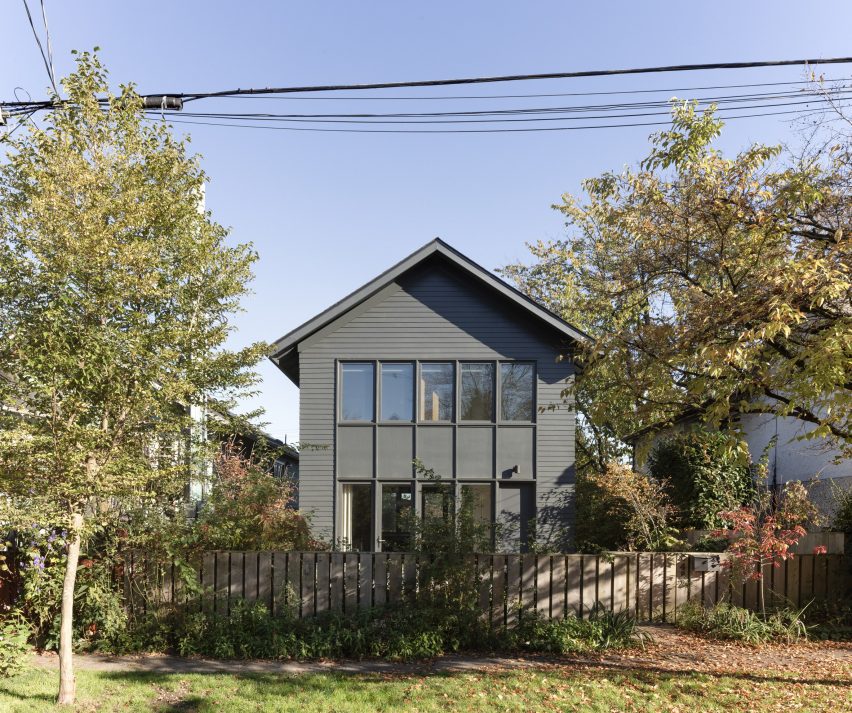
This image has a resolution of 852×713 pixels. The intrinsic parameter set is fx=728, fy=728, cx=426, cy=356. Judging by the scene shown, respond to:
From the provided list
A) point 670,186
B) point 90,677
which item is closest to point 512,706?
point 90,677

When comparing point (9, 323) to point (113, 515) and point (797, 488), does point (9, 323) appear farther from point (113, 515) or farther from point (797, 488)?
point (797, 488)

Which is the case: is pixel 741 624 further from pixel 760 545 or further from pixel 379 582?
pixel 379 582

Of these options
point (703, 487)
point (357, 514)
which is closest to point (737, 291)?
point (703, 487)

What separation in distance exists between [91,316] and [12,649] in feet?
11.1

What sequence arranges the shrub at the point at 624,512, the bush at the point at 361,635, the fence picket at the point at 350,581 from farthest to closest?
the shrub at the point at 624,512, the fence picket at the point at 350,581, the bush at the point at 361,635

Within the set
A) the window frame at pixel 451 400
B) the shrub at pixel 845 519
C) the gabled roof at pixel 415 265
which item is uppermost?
the gabled roof at pixel 415 265

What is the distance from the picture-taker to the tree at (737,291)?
6.80m

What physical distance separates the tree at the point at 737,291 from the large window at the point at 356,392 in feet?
27.6

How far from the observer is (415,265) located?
56.3ft

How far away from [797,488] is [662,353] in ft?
16.9

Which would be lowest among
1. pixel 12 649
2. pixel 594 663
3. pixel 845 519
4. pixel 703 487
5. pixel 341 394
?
pixel 594 663

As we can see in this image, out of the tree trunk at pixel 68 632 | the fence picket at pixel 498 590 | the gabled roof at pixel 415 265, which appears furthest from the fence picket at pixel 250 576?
the gabled roof at pixel 415 265

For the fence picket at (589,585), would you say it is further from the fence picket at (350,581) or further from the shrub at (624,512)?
the fence picket at (350,581)

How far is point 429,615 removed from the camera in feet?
30.6
